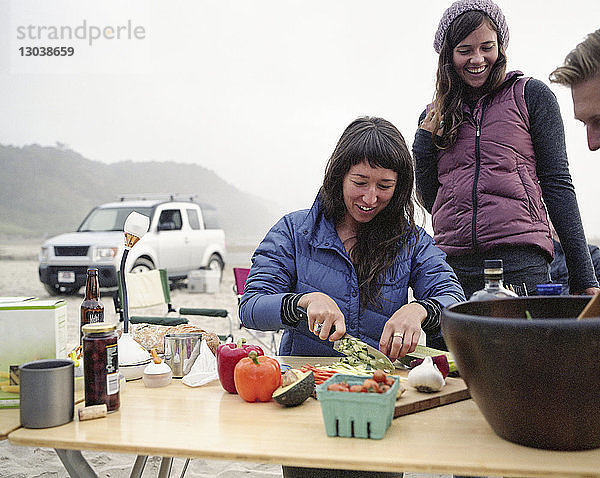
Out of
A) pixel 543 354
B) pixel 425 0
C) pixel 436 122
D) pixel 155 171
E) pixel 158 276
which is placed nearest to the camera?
pixel 543 354

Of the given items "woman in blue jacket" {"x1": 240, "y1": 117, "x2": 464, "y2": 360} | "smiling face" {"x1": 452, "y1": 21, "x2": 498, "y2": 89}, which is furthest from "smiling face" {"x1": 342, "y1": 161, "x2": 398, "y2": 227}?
"smiling face" {"x1": 452, "y1": 21, "x2": 498, "y2": 89}

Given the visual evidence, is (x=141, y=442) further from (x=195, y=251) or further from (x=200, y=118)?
(x=200, y=118)

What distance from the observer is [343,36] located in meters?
17.5

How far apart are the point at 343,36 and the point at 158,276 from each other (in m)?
14.6

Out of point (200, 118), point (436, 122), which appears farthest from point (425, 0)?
point (436, 122)

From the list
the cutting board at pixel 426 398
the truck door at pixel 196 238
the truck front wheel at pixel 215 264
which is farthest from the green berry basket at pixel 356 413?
the truck front wheel at pixel 215 264

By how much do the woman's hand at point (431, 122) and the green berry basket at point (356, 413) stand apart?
1.19 metres

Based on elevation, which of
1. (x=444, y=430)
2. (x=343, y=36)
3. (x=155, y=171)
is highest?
(x=343, y=36)

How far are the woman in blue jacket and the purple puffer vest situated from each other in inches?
8.7

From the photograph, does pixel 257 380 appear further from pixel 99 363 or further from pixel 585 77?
pixel 585 77

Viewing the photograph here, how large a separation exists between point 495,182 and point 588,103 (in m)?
0.83

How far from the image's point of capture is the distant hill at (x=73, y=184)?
25547 mm

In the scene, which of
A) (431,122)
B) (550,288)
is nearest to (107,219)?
(431,122)

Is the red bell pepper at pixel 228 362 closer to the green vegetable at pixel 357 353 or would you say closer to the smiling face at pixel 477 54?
the green vegetable at pixel 357 353
